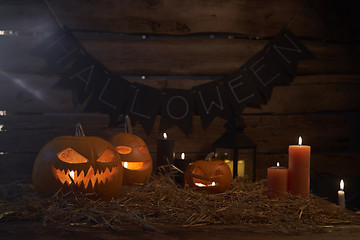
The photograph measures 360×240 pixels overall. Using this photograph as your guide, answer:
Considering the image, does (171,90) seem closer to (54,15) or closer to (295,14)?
(54,15)

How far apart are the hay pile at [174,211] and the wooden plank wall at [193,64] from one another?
758 mm

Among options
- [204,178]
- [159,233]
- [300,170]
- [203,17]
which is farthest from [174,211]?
[203,17]

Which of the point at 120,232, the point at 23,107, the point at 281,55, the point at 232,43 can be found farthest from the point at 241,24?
the point at 120,232

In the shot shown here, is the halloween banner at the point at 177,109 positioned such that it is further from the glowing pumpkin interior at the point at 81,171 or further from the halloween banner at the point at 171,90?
the glowing pumpkin interior at the point at 81,171

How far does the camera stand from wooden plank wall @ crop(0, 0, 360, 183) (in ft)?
7.18

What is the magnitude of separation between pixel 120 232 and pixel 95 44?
1400mm

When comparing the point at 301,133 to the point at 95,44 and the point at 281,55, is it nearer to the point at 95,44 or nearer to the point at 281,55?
the point at 281,55

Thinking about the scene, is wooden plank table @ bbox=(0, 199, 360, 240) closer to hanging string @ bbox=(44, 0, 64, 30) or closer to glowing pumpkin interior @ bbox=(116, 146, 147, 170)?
glowing pumpkin interior @ bbox=(116, 146, 147, 170)

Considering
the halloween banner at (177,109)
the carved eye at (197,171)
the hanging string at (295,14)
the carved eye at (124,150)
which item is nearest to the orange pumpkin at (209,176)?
the carved eye at (197,171)

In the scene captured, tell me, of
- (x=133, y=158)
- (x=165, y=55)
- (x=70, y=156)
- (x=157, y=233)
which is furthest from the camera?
(x=165, y=55)

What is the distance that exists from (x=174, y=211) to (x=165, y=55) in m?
1.22

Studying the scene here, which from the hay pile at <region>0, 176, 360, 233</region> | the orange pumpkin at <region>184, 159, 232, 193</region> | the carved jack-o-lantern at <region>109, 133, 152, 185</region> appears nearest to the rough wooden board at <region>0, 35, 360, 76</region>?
the carved jack-o-lantern at <region>109, 133, 152, 185</region>

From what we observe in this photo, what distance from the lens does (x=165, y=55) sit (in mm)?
2293

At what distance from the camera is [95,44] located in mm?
2236
